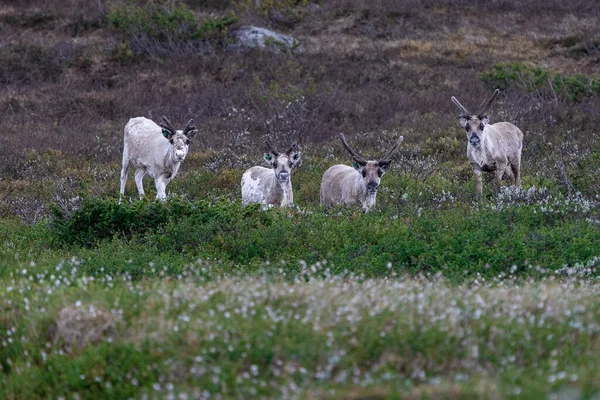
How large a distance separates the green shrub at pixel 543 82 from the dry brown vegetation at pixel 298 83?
1.35 feet

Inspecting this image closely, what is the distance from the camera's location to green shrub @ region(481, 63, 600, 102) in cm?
2256

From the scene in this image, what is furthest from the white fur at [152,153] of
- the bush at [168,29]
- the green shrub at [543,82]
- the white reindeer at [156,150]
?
the bush at [168,29]

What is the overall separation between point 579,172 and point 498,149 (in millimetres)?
1672

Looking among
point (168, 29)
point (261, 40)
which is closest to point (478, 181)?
point (261, 40)

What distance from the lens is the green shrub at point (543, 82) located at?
22.6 m

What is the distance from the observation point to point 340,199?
1429 centimetres

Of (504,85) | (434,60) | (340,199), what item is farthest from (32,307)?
(434,60)

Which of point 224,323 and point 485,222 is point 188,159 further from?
point 224,323

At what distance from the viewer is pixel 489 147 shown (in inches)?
625

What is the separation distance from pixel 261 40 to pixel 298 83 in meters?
4.95

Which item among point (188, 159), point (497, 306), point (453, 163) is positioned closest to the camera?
point (497, 306)

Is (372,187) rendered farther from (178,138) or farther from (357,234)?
(178,138)

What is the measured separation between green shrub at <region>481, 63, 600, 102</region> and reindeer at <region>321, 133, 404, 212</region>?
9466 mm

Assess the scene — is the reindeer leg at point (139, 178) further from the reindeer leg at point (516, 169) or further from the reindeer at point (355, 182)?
the reindeer leg at point (516, 169)
